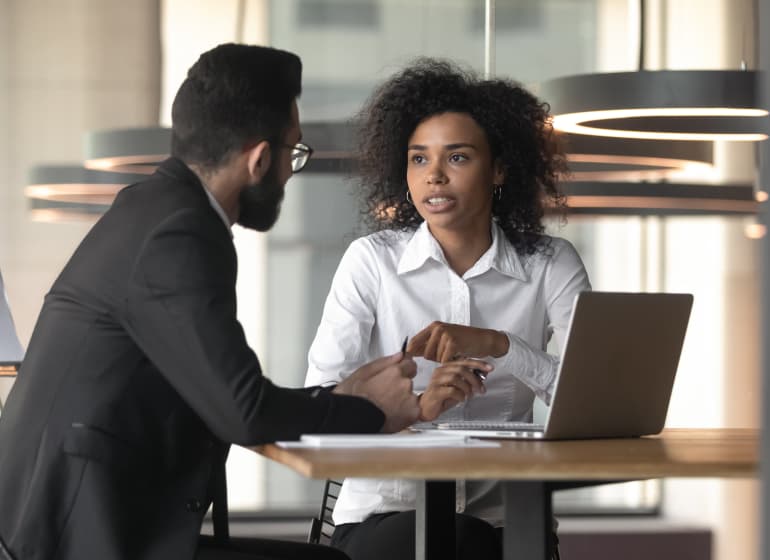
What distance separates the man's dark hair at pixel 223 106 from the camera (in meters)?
2.35

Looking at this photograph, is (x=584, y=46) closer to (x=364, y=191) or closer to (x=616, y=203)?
(x=616, y=203)

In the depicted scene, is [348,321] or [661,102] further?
[661,102]

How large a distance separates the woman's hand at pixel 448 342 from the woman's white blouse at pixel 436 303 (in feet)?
0.83

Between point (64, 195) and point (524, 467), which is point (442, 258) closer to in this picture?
point (524, 467)

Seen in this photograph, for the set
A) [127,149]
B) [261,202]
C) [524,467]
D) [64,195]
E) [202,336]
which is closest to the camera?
[524,467]

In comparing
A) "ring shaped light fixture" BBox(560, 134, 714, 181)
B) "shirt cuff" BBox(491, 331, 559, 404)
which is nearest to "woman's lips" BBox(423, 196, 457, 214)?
"shirt cuff" BBox(491, 331, 559, 404)

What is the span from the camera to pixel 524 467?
1834 millimetres

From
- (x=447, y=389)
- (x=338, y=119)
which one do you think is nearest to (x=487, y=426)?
(x=447, y=389)

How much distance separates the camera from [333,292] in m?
3.17

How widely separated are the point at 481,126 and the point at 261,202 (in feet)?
3.49

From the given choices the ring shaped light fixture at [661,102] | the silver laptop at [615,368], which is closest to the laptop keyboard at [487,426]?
the silver laptop at [615,368]

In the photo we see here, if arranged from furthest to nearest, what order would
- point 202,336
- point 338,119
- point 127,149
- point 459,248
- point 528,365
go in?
point 338,119
point 127,149
point 459,248
point 528,365
point 202,336

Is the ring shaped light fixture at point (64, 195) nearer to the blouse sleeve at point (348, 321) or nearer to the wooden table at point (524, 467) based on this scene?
the blouse sleeve at point (348, 321)

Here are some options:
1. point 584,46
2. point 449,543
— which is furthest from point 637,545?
point 449,543
